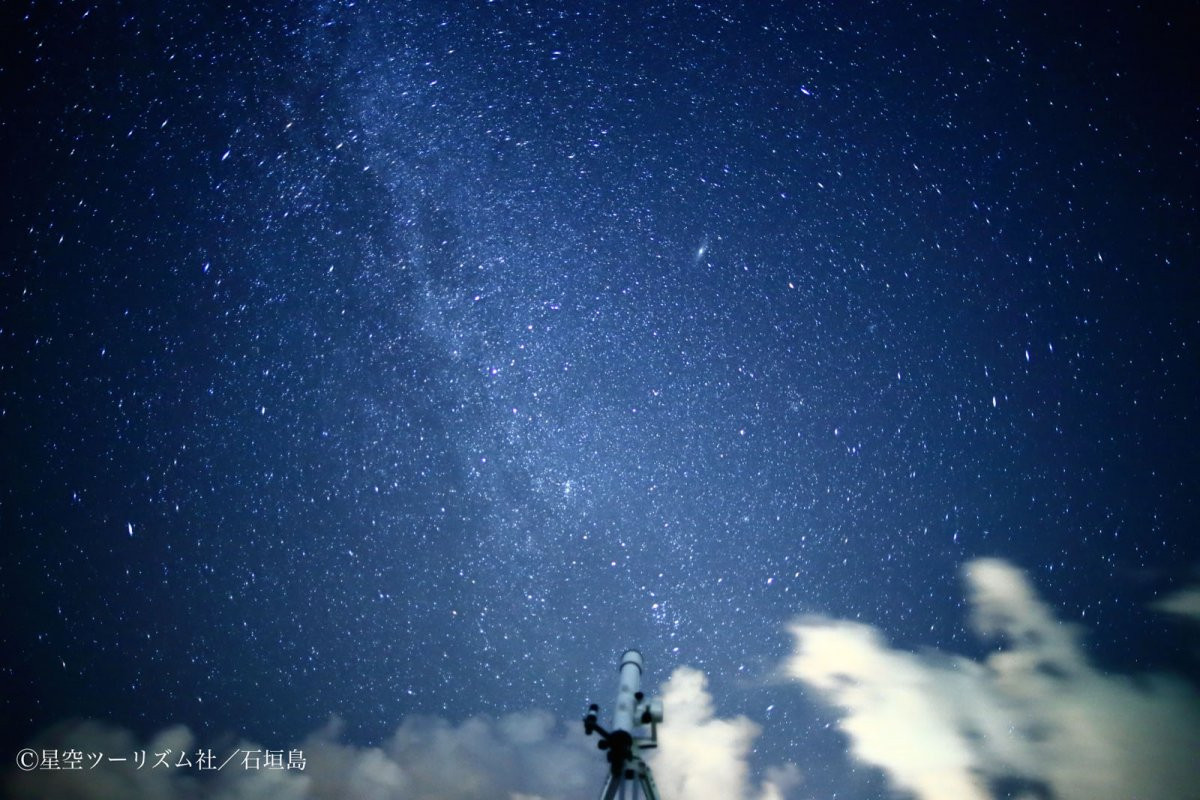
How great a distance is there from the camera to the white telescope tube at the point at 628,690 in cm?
586

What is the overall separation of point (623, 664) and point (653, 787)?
71.5 inches

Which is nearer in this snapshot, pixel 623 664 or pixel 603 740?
pixel 603 740

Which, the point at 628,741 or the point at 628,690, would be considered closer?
the point at 628,741

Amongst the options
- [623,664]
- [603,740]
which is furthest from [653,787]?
[623,664]

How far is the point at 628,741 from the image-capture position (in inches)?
221

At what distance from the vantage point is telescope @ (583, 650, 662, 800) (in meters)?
5.49

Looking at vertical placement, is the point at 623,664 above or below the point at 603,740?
above

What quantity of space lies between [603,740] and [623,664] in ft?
6.12

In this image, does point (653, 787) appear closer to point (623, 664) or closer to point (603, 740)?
point (603, 740)

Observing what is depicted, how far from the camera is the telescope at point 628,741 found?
5.49m

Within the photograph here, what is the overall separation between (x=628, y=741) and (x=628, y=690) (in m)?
0.80

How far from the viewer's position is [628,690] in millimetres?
6410

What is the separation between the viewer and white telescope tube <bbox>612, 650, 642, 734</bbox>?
19.2 feet

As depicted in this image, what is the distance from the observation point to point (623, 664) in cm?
738
